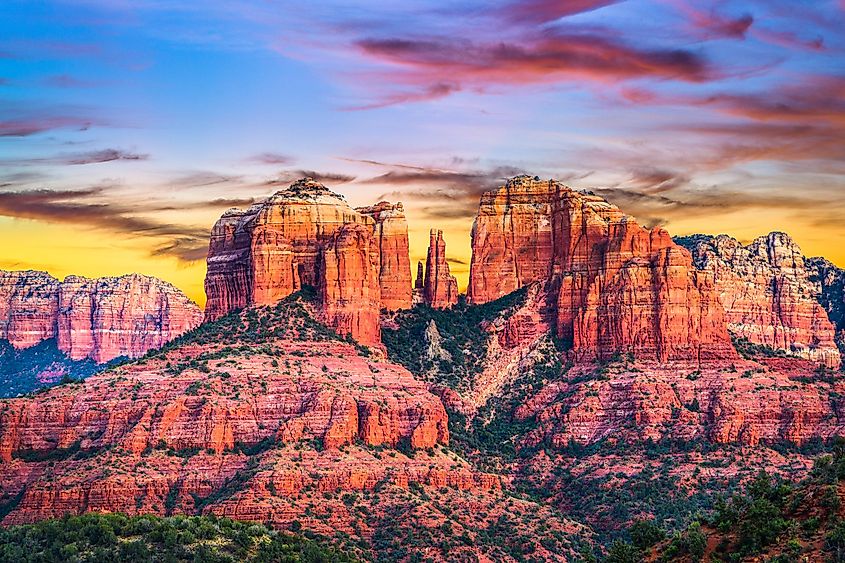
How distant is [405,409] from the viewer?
7608 inches

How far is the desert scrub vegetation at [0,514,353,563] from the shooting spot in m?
133

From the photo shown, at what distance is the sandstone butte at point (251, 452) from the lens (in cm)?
17038

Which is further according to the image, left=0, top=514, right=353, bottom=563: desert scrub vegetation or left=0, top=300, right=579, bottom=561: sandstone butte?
left=0, top=300, right=579, bottom=561: sandstone butte

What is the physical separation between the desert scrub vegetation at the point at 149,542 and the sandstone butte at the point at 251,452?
60.8ft

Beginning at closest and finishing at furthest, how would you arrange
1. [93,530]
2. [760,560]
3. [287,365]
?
[760,560]
[93,530]
[287,365]

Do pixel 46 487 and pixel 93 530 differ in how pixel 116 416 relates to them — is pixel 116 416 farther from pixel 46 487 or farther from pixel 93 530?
Answer: pixel 93 530

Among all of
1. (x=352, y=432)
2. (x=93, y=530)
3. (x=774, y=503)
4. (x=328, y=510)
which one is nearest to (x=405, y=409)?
(x=352, y=432)

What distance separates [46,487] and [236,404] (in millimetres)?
20719

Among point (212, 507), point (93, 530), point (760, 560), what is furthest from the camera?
point (212, 507)

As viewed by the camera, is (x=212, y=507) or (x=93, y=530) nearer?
(x=93, y=530)

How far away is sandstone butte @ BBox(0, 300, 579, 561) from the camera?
170m

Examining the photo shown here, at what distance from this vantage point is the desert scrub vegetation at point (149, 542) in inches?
5241

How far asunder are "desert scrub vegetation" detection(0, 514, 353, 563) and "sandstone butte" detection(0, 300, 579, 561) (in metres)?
18.5

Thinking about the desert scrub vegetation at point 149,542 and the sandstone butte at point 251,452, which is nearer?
the desert scrub vegetation at point 149,542
